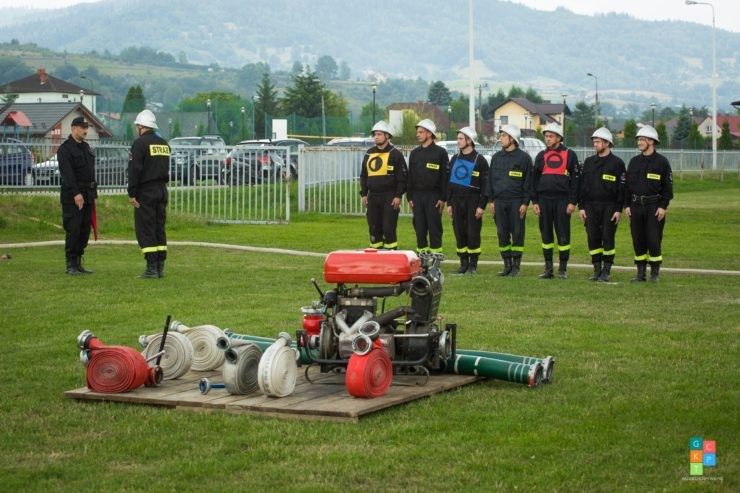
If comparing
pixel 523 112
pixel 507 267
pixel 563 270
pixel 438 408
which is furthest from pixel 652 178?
pixel 523 112

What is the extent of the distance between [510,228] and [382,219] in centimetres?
194

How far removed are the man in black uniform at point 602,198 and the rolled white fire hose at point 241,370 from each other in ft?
30.8

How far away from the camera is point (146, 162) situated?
17.6 metres

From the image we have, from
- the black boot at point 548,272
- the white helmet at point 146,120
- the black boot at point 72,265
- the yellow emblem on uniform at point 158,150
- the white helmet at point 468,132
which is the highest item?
the white helmet at point 146,120

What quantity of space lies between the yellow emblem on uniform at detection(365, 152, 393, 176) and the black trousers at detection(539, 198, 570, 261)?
2.38m

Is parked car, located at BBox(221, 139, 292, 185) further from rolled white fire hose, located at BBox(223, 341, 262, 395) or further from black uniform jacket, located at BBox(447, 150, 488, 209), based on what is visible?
rolled white fire hose, located at BBox(223, 341, 262, 395)

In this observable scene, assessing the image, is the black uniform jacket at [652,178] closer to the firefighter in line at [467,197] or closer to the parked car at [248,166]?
the firefighter in line at [467,197]

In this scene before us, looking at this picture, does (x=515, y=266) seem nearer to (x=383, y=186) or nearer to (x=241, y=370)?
(x=383, y=186)

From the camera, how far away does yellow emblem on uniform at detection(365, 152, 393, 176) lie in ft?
61.1

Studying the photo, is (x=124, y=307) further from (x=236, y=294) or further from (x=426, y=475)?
(x=426, y=475)

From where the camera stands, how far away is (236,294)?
15.7m

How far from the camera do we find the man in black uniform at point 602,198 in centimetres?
1781

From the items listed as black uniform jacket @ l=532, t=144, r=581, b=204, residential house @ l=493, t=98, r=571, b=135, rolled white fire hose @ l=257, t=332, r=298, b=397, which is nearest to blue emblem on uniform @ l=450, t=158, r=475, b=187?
black uniform jacket @ l=532, t=144, r=581, b=204

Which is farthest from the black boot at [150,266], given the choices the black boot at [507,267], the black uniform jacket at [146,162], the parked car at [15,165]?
the parked car at [15,165]
